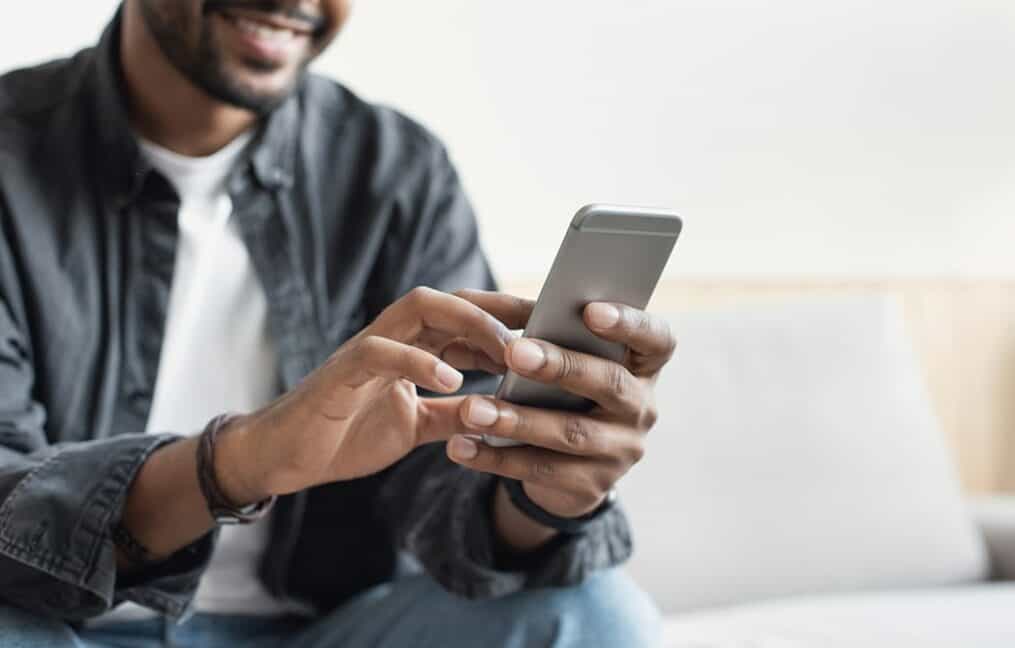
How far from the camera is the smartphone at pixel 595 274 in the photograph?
910mm

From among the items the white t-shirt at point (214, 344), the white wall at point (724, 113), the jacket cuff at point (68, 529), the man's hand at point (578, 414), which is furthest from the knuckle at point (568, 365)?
the white wall at point (724, 113)

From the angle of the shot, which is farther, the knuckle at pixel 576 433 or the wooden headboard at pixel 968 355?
the wooden headboard at pixel 968 355

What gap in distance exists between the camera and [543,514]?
1175 millimetres

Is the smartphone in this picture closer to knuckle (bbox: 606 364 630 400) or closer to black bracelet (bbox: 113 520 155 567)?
knuckle (bbox: 606 364 630 400)

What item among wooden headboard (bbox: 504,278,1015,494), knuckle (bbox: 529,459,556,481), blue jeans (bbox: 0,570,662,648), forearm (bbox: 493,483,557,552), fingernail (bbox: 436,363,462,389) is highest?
fingernail (bbox: 436,363,462,389)

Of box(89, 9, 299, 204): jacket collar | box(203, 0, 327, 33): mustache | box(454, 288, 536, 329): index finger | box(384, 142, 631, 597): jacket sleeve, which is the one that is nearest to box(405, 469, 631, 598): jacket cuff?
box(384, 142, 631, 597): jacket sleeve

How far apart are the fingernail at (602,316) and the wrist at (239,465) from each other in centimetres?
28

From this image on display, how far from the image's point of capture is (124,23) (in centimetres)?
147

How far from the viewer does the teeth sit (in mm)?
1423

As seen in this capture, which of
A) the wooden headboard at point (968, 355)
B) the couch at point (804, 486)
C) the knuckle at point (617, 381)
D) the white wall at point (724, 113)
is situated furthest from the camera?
the wooden headboard at point (968, 355)

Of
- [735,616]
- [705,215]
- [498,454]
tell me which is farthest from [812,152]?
[498,454]

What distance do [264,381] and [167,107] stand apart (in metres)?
0.30

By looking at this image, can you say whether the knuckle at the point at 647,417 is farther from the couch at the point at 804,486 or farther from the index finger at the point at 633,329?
the couch at the point at 804,486

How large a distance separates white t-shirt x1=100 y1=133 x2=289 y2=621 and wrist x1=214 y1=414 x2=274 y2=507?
10.1 inches
